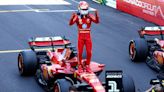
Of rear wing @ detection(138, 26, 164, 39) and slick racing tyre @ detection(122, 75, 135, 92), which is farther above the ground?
rear wing @ detection(138, 26, 164, 39)

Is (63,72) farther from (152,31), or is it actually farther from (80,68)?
(152,31)

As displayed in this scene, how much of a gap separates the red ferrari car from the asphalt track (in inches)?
18.1

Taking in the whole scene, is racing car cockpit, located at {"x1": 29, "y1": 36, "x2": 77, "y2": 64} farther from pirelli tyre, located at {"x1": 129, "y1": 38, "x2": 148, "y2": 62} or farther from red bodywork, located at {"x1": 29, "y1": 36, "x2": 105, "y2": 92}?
pirelli tyre, located at {"x1": 129, "y1": 38, "x2": 148, "y2": 62}

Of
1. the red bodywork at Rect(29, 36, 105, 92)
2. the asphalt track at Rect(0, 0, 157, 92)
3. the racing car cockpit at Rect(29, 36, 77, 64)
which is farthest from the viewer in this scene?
the asphalt track at Rect(0, 0, 157, 92)

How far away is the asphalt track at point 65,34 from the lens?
42.8 feet

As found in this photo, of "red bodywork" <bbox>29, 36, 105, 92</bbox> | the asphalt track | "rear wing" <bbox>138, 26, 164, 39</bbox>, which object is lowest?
the asphalt track

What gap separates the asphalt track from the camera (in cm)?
1304

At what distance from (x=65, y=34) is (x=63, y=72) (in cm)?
773

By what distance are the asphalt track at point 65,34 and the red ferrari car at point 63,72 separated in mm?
461

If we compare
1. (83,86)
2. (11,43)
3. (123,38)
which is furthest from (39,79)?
(123,38)

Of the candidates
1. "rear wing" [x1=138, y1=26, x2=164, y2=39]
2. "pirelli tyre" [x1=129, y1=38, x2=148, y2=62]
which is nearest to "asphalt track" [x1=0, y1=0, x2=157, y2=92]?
"pirelli tyre" [x1=129, y1=38, x2=148, y2=62]

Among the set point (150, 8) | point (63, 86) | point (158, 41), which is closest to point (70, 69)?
point (63, 86)

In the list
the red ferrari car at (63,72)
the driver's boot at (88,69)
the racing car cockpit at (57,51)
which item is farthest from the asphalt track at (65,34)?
the driver's boot at (88,69)

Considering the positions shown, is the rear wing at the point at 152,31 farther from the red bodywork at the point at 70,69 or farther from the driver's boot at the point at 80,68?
the driver's boot at the point at 80,68
